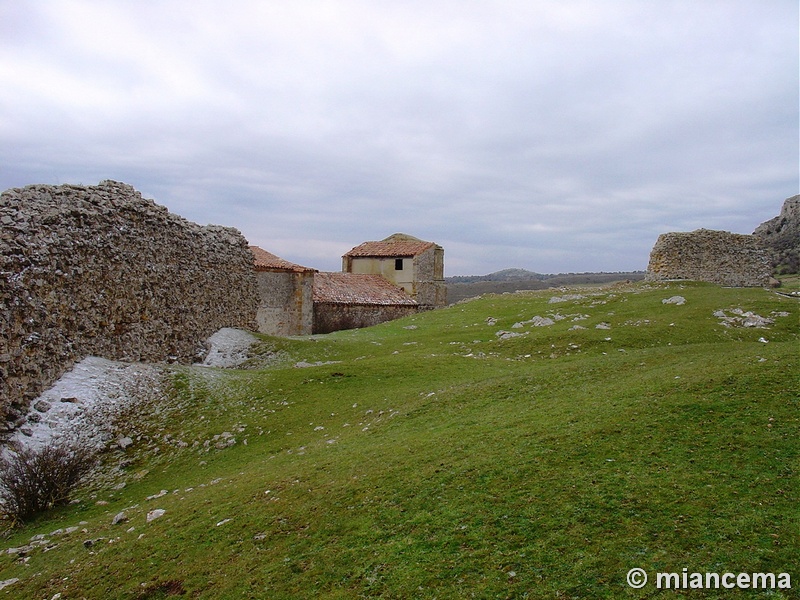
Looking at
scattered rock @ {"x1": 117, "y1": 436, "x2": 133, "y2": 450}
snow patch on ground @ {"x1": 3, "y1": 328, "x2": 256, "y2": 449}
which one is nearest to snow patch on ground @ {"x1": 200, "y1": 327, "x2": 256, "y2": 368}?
snow patch on ground @ {"x1": 3, "y1": 328, "x2": 256, "y2": 449}

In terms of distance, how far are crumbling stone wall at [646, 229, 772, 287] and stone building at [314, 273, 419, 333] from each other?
61.2 feet

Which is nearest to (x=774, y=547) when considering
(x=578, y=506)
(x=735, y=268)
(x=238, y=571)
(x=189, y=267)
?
(x=578, y=506)

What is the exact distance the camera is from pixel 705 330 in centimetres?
1845

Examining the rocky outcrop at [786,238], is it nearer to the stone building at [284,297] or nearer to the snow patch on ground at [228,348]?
the stone building at [284,297]

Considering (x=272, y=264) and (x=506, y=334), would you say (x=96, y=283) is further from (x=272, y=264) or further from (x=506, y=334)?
(x=272, y=264)

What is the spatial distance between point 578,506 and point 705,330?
604 inches

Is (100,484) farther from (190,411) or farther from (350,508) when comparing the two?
(350,508)

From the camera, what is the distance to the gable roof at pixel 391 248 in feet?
160

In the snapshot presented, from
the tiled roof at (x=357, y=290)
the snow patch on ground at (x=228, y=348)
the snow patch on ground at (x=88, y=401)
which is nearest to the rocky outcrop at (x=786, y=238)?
the tiled roof at (x=357, y=290)

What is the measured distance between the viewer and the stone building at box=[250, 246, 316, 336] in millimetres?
32656

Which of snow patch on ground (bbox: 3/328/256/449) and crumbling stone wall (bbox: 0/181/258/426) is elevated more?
crumbling stone wall (bbox: 0/181/258/426)

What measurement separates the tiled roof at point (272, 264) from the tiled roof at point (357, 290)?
287cm

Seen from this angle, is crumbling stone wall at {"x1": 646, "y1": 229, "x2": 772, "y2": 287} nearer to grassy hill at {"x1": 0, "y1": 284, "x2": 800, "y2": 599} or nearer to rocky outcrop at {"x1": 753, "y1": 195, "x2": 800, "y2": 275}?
rocky outcrop at {"x1": 753, "y1": 195, "x2": 800, "y2": 275}

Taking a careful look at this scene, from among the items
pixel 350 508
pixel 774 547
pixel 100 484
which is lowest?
pixel 100 484
